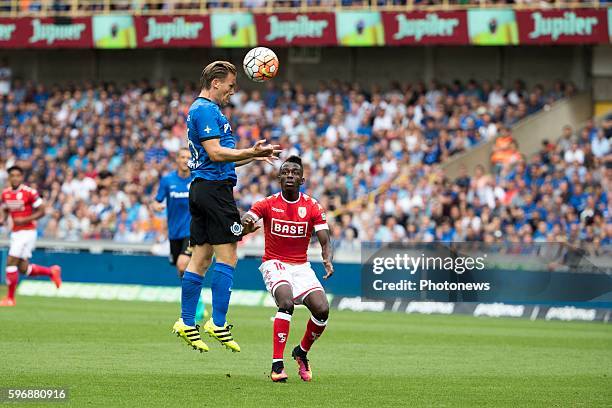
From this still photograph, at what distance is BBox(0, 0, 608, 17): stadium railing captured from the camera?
3200 cm

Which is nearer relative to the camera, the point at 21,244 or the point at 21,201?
the point at 21,201

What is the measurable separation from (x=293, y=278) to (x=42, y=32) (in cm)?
2727

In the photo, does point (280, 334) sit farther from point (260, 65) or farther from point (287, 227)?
point (260, 65)

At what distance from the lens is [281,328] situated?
10.7m

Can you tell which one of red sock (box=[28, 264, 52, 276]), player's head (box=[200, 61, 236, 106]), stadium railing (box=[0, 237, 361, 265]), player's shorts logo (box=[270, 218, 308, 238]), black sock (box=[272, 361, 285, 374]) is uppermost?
player's head (box=[200, 61, 236, 106])

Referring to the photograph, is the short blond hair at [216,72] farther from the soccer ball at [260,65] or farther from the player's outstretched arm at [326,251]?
the player's outstretched arm at [326,251]

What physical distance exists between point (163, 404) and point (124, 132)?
83.7ft

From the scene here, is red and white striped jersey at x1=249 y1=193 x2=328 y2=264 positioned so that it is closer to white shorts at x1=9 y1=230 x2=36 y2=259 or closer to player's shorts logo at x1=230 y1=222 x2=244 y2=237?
player's shorts logo at x1=230 y1=222 x2=244 y2=237

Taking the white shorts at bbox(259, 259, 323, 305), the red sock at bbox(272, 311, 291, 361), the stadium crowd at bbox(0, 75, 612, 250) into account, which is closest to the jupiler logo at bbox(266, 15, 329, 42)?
the stadium crowd at bbox(0, 75, 612, 250)

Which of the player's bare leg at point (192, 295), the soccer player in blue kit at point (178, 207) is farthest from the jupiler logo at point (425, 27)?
the player's bare leg at point (192, 295)

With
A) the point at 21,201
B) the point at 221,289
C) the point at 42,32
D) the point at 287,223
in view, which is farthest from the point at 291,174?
the point at 42,32

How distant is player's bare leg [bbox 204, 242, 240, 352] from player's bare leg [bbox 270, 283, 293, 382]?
412mm

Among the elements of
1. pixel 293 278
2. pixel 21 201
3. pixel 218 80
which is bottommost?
pixel 21 201

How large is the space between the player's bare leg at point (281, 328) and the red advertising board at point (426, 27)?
21.9 m
